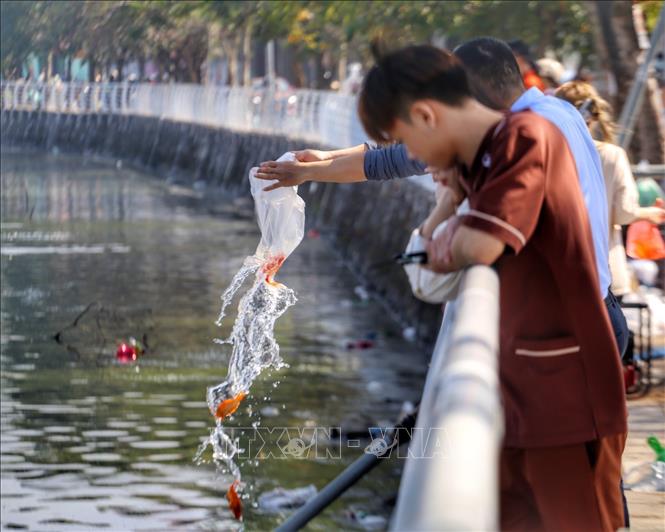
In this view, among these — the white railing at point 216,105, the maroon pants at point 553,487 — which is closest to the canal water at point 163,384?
the white railing at point 216,105

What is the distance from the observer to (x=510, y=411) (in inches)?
136

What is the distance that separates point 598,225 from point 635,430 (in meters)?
4.30

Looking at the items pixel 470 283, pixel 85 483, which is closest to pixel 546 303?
pixel 470 283

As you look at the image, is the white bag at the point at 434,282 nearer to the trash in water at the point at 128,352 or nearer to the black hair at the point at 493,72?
the black hair at the point at 493,72

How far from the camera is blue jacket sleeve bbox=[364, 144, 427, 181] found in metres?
4.41

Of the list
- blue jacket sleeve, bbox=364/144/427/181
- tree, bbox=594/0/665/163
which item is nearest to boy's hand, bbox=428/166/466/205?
blue jacket sleeve, bbox=364/144/427/181

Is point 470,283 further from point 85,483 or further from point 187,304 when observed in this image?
point 187,304

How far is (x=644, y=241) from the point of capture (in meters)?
8.55

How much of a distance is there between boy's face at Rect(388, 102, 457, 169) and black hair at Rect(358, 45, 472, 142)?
14 millimetres

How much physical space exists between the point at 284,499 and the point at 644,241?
320cm

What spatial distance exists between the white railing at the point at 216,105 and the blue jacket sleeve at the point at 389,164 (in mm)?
12429

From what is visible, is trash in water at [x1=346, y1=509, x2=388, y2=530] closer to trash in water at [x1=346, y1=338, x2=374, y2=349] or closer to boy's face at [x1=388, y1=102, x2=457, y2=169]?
trash in water at [x1=346, y1=338, x2=374, y2=349]

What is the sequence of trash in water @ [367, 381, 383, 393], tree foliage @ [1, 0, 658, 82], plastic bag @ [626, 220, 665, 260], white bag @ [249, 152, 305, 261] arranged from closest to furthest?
white bag @ [249, 152, 305, 261], plastic bag @ [626, 220, 665, 260], trash in water @ [367, 381, 383, 393], tree foliage @ [1, 0, 658, 82]

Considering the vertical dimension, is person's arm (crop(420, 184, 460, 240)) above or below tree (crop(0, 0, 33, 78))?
above
